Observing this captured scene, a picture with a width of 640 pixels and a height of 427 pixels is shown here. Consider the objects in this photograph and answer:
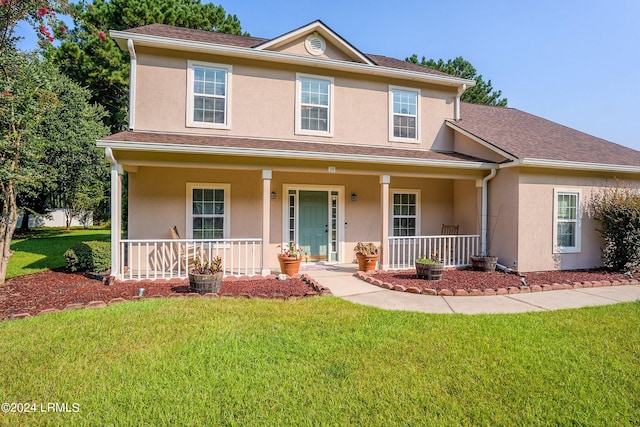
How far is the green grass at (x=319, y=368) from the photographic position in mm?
2771

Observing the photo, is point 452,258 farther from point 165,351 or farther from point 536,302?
point 165,351

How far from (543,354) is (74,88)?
78.9ft

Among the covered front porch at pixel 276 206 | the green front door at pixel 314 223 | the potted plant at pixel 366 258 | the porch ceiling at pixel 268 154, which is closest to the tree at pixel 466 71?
the covered front porch at pixel 276 206

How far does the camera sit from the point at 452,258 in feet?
32.5

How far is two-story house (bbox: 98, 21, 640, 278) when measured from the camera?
8.27 m

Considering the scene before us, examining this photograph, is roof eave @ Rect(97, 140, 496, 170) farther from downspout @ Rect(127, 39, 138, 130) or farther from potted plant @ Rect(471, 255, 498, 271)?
potted plant @ Rect(471, 255, 498, 271)

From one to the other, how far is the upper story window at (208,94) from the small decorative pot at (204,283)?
437 cm

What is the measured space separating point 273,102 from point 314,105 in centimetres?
120

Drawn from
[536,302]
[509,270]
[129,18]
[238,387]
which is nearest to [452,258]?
[509,270]

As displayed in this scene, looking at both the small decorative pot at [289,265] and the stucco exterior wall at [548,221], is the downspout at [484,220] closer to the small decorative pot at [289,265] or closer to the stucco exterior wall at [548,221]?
the stucco exterior wall at [548,221]

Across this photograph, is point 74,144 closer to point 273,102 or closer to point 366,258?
point 273,102

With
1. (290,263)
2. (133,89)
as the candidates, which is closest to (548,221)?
(290,263)

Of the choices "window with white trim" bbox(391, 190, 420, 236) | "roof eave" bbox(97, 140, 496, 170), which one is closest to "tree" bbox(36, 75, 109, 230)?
"roof eave" bbox(97, 140, 496, 170)

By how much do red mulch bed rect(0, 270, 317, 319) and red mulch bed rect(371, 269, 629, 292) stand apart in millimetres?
2346
